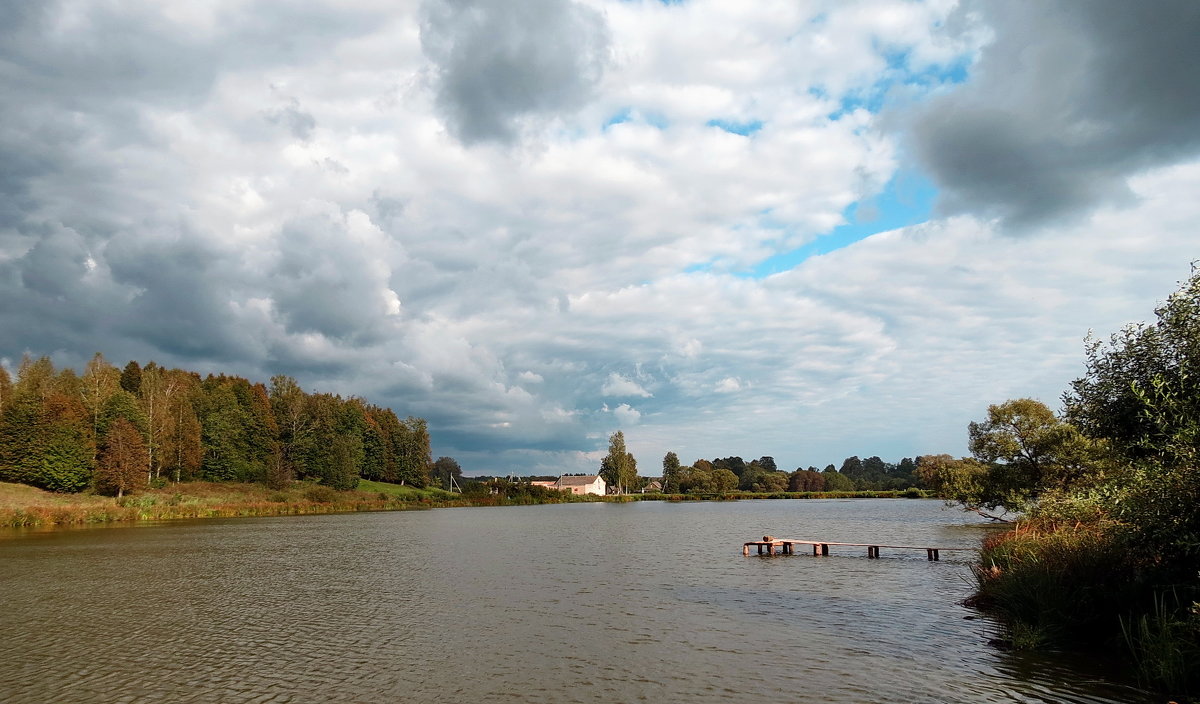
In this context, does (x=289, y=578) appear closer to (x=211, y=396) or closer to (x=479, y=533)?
(x=479, y=533)

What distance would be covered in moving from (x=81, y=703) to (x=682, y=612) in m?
17.1

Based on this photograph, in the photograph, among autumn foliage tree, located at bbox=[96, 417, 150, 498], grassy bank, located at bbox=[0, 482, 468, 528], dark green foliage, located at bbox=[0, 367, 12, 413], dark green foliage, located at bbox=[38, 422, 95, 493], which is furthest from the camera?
dark green foliage, located at bbox=[0, 367, 12, 413]

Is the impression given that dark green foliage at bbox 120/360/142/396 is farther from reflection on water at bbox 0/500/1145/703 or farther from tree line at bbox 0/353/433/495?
reflection on water at bbox 0/500/1145/703

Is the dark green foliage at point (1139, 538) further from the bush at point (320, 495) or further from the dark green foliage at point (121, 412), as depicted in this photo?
the bush at point (320, 495)

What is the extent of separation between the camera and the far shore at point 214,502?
7050 centimetres

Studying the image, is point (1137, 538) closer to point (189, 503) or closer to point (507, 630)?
point (507, 630)

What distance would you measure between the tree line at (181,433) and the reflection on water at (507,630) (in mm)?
46613

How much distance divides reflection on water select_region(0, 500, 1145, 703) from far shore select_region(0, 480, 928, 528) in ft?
110

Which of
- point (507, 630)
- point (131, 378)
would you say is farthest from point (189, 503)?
point (507, 630)

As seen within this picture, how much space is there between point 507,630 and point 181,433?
101080 millimetres

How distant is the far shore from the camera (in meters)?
70.5

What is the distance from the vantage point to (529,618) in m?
23.6

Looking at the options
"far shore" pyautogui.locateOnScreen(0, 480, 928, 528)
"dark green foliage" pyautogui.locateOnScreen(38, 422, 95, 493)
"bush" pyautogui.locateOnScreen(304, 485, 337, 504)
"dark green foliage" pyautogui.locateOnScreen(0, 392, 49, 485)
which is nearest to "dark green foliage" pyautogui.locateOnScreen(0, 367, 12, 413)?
"dark green foliage" pyautogui.locateOnScreen(0, 392, 49, 485)

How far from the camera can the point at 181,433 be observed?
103m
